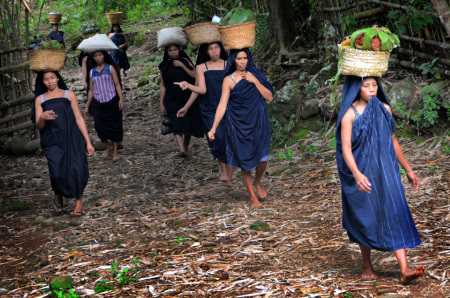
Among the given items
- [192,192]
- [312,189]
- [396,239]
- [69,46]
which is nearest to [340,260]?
[396,239]

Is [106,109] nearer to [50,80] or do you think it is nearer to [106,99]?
[106,99]

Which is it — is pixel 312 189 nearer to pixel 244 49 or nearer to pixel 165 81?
pixel 244 49

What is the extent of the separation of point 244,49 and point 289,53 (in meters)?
4.84

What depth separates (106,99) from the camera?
9.85m

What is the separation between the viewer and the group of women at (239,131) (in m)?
4.14

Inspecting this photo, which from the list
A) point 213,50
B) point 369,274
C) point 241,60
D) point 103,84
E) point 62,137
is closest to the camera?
point 369,274

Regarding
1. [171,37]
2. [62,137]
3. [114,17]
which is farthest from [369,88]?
[114,17]

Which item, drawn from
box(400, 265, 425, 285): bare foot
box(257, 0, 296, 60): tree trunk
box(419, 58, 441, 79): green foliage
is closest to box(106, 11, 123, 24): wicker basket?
box(257, 0, 296, 60): tree trunk

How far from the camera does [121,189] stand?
320 inches

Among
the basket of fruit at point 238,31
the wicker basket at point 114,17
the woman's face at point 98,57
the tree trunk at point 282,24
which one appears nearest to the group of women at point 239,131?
the woman's face at point 98,57

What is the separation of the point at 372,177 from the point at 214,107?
4201mm

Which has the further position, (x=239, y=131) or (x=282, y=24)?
(x=282, y=24)

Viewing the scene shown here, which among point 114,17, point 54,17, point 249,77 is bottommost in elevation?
point 249,77

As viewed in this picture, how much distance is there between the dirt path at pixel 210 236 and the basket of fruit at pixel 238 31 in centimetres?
190
